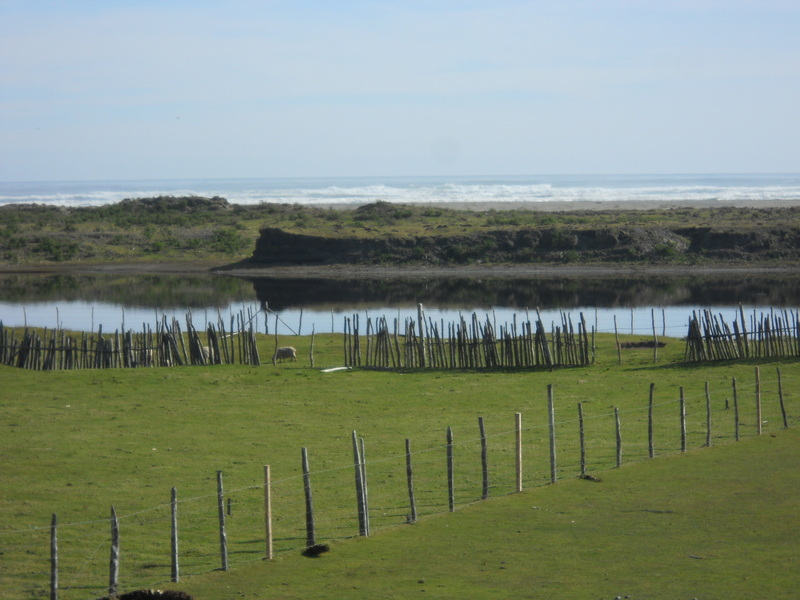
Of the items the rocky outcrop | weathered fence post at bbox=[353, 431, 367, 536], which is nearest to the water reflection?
the rocky outcrop

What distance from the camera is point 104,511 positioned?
46.0 ft

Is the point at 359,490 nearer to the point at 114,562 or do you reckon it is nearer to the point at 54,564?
the point at 114,562

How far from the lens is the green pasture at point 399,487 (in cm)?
1162

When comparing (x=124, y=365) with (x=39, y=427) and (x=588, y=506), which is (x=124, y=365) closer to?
(x=39, y=427)

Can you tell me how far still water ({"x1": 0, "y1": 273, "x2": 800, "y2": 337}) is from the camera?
41188mm

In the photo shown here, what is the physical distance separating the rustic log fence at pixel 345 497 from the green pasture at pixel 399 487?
0.06m

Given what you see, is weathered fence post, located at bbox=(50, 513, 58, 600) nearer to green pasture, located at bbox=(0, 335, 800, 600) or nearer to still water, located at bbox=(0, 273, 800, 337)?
green pasture, located at bbox=(0, 335, 800, 600)

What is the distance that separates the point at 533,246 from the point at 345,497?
5363cm

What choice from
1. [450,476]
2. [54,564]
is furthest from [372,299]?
[54,564]

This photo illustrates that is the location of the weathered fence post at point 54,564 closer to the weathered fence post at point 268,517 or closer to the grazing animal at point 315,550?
the weathered fence post at point 268,517

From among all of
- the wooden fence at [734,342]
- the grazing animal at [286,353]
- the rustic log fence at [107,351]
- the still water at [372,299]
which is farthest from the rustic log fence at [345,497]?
the still water at [372,299]

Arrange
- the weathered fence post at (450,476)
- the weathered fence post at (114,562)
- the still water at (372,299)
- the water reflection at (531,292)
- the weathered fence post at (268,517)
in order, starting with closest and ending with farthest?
1. the weathered fence post at (114,562)
2. the weathered fence post at (268,517)
3. the weathered fence post at (450,476)
4. the still water at (372,299)
5. the water reflection at (531,292)

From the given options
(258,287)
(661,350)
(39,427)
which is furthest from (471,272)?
(39,427)

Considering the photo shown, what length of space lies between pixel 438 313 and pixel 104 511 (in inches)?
1204
